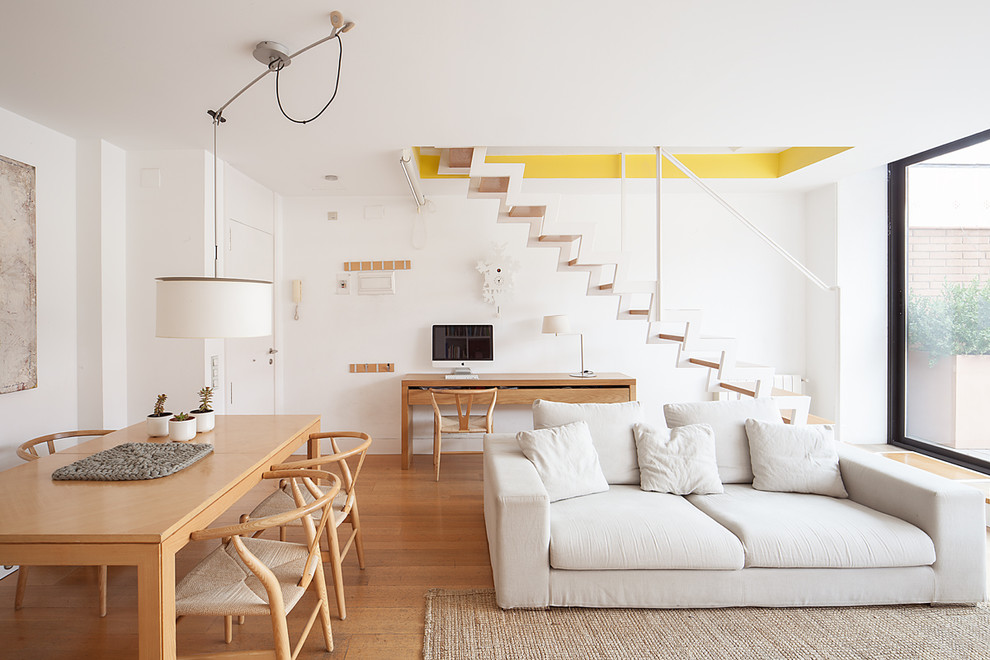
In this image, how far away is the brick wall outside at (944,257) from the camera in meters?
3.83

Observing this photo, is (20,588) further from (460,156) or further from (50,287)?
(460,156)

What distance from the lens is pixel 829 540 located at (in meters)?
2.27

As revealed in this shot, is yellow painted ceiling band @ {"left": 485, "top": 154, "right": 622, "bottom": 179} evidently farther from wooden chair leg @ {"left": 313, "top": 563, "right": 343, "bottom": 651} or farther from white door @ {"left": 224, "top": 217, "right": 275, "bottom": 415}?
wooden chair leg @ {"left": 313, "top": 563, "right": 343, "bottom": 651}

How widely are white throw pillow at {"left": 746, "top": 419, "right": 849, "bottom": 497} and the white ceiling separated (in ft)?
6.16

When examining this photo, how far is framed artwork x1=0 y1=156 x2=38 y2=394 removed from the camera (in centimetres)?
276

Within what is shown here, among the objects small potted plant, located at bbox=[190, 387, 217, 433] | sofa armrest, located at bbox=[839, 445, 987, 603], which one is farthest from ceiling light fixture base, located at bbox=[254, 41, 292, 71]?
sofa armrest, located at bbox=[839, 445, 987, 603]

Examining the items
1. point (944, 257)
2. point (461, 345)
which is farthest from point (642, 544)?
point (944, 257)

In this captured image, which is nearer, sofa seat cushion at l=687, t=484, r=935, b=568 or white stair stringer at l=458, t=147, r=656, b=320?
sofa seat cushion at l=687, t=484, r=935, b=568

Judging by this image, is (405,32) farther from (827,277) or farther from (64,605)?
(827,277)

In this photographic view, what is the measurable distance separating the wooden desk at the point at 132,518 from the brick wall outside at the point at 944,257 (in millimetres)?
4974

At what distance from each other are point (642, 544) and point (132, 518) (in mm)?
1913

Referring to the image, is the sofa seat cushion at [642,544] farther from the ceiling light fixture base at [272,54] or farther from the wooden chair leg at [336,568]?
the ceiling light fixture base at [272,54]

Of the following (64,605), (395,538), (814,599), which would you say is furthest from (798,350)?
(64,605)

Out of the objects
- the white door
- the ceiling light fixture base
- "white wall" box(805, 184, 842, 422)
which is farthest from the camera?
"white wall" box(805, 184, 842, 422)
